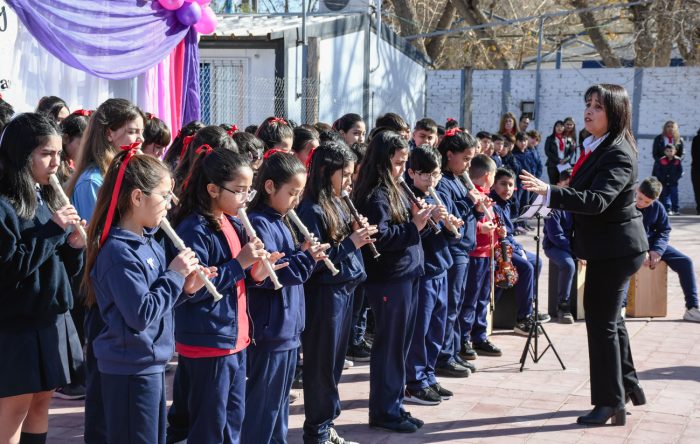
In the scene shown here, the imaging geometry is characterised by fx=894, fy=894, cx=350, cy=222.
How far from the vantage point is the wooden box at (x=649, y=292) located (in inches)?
329

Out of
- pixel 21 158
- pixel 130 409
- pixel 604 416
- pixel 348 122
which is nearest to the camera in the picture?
pixel 130 409

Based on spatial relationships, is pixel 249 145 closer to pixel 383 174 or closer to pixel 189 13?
pixel 383 174

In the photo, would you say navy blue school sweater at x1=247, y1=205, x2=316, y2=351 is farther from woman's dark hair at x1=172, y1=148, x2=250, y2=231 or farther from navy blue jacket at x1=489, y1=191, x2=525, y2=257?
navy blue jacket at x1=489, y1=191, x2=525, y2=257

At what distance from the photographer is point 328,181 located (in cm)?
461

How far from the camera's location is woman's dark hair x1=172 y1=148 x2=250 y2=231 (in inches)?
150

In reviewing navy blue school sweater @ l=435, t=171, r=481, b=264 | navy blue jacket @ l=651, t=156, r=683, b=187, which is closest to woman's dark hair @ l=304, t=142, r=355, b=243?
navy blue school sweater @ l=435, t=171, r=481, b=264

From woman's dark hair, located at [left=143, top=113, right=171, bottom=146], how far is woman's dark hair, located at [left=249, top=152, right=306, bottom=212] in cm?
137

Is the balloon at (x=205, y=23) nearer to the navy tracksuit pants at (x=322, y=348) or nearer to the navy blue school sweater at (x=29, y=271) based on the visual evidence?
the navy tracksuit pants at (x=322, y=348)

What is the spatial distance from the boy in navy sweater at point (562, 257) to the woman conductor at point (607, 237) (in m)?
2.83

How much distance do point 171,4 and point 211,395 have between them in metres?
5.53

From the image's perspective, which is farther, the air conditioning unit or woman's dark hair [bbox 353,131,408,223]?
the air conditioning unit

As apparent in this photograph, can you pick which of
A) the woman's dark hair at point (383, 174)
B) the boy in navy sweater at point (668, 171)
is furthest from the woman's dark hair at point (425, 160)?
the boy in navy sweater at point (668, 171)

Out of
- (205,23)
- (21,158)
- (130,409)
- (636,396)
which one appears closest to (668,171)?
(205,23)

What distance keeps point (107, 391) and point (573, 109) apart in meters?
16.6
